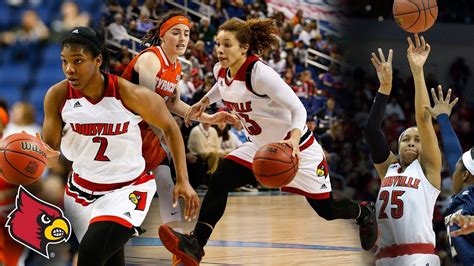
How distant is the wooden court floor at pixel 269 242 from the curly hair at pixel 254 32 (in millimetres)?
1561


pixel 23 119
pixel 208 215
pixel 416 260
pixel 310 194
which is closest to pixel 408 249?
pixel 416 260

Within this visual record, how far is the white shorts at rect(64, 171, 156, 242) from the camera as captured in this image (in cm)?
345

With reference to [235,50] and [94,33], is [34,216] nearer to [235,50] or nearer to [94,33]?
[94,33]

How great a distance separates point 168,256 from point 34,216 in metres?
1.86

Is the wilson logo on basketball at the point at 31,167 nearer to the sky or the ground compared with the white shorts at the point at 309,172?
nearer to the sky

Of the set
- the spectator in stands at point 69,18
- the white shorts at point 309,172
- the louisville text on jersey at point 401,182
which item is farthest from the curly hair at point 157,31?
the spectator in stands at point 69,18

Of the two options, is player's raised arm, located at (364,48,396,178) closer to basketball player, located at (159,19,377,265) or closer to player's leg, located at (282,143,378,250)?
basketball player, located at (159,19,377,265)

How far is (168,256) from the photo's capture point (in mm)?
5719

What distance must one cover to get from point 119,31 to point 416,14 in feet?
24.7

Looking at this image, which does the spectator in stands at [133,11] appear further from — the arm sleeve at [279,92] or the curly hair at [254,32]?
the arm sleeve at [279,92]

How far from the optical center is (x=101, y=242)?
328 cm

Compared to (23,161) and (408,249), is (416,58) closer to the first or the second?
(408,249)

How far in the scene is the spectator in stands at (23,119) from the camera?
283 inches

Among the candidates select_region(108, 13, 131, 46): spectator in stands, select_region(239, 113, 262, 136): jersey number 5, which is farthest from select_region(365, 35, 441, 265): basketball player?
select_region(108, 13, 131, 46): spectator in stands
